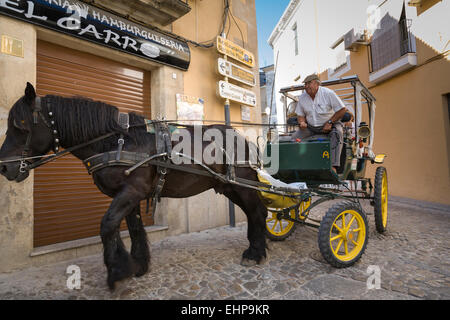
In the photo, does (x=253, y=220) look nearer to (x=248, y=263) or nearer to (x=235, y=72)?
(x=248, y=263)

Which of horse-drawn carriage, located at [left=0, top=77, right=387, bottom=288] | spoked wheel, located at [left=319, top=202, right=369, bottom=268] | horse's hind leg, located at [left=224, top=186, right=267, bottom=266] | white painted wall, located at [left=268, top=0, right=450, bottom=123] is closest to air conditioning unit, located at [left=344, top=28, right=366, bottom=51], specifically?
white painted wall, located at [left=268, top=0, right=450, bottom=123]

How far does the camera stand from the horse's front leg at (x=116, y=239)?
6.89 ft

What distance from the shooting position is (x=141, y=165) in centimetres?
232

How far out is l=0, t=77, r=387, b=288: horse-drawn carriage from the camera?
2.15 meters

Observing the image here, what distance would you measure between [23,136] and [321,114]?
3.33m

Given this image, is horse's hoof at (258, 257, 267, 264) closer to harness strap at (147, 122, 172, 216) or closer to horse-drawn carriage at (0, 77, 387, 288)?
horse-drawn carriage at (0, 77, 387, 288)

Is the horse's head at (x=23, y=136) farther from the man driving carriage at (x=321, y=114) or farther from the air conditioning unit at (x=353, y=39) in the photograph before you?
the air conditioning unit at (x=353, y=39)

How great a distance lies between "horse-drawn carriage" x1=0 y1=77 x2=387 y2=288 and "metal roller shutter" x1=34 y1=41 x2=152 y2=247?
140 centimetres

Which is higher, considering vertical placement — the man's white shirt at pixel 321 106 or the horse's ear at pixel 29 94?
the man's white shirt at pixel 321 106

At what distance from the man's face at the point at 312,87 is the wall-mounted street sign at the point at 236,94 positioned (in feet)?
6.19

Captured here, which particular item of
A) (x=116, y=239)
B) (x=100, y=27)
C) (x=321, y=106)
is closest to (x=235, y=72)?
(x=321, y=106)

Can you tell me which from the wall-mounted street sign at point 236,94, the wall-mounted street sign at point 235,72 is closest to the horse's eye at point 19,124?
the wall-mounted street sign at point 236,94

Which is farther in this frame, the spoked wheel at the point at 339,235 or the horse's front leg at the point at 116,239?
the spoked wheel at the point at 339,235

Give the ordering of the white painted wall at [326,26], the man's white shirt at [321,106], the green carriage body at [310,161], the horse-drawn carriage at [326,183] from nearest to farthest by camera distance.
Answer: the horse-drawn carriage at [326,183] < the green carriage body at [310,161] < the man's white shirt at [321,106] < the white painted wall at [326,26]
